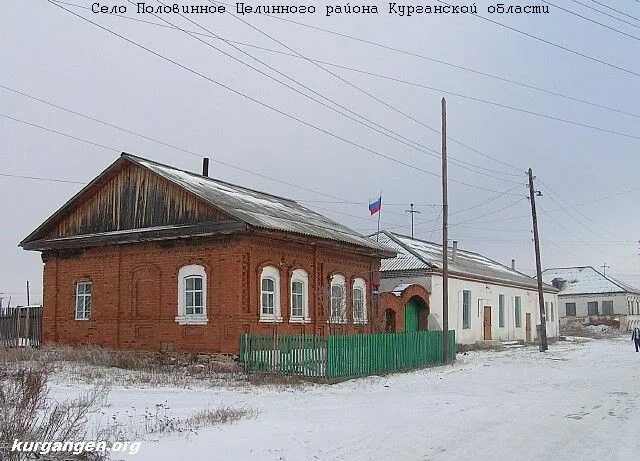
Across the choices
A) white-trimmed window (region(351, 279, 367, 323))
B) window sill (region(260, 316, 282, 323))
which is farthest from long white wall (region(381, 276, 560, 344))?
window sill (region(260, 316, 282, 323))

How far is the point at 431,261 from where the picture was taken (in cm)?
3384

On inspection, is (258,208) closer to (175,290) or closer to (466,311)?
(175,290)

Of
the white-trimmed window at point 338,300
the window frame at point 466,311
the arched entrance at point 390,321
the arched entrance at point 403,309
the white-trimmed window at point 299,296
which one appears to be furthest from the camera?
the window frame at point 466,311

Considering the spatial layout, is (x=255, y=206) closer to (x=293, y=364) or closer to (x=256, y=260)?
(x=256, y=260)

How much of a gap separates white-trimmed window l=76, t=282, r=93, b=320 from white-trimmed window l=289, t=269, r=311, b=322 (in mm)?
6873

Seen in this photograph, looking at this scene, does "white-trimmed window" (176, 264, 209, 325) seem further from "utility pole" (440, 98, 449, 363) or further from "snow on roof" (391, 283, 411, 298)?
"snow on roof" (391, 283, 411, 298)

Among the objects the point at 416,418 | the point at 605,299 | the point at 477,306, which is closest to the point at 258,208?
the point at 416,418

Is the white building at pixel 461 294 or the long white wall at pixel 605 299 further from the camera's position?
the long white wall at pixel 605 299

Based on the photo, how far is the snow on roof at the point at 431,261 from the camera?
3372 centimetres

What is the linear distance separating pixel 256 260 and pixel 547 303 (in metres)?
34.3

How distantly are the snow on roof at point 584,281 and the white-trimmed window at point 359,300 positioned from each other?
5044 centimetres

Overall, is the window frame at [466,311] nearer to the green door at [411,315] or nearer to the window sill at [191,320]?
the green door at [411,315]

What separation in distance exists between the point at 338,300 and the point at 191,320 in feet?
18.7

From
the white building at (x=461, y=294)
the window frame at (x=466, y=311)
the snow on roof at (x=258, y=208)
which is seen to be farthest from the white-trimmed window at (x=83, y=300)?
the window frame at (x=466, y=311)
